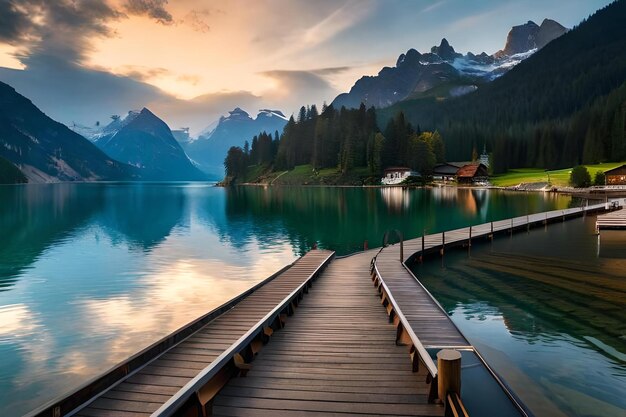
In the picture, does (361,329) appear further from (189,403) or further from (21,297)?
(21,297)

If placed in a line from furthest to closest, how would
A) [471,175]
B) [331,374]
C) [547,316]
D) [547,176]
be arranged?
[471,175] < [547,176] < [547,316] < [331,374]

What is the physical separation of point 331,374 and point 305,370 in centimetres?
76

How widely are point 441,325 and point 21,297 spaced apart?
27.6m

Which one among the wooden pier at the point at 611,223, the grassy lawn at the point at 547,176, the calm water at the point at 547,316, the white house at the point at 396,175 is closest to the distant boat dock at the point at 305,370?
the calm water at the point at 547,316

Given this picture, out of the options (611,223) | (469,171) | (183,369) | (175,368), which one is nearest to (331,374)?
(183,369)

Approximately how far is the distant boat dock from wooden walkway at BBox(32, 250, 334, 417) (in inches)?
1.1

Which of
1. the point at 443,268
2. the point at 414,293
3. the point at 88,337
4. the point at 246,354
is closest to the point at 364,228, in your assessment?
the point at 443,268

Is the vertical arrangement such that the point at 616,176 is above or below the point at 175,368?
above

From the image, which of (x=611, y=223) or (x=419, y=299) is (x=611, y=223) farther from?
(x=419, y=299)

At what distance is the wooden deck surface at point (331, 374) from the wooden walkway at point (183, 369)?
0.83m

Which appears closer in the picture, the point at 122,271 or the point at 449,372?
the point at 449,372

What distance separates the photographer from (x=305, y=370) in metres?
11.5

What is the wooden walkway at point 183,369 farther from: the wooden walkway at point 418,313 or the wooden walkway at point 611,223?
the wooden walkway at point 611,223

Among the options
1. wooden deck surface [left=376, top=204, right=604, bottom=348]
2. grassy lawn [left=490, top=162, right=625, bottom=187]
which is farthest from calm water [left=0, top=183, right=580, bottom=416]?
grassy lawn [left=490, top=162, right=625, bottom=187]
